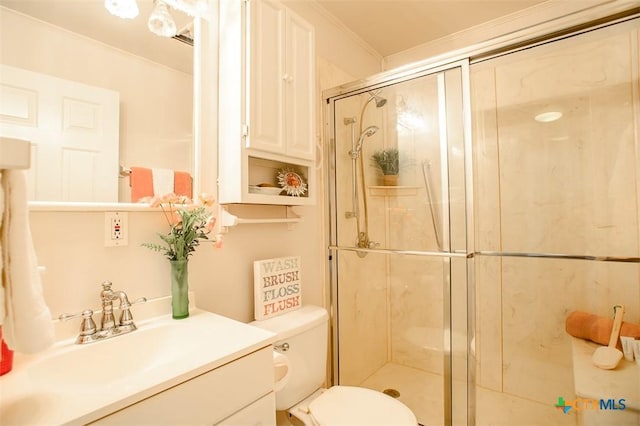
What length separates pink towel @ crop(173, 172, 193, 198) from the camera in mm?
1202

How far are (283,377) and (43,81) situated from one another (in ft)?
4.03

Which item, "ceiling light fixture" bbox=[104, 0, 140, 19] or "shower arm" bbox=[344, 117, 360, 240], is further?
"shower arm" bbox=[344, 117, 360, 240]

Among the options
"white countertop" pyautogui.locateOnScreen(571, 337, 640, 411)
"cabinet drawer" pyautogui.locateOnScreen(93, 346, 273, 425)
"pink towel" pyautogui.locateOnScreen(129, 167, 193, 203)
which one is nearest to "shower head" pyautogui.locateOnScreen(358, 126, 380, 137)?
"pink towel" pyautogui.locateOnScreen(129, 167, 193, 203)

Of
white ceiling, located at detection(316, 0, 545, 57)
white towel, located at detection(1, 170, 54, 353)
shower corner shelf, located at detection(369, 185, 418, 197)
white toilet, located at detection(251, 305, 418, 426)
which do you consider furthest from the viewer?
white ceiling, located at detection(316, 0, 545, 57)

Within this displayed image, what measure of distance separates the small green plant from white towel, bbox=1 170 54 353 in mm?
1518

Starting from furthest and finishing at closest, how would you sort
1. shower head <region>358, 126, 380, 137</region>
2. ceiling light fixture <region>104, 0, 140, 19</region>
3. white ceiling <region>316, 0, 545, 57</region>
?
white ceiling <region>316, 0, 545, 57</region> < shower head <region>358, 126, 380, 137</region> < ceiling light fixture <region>104, 0, 140, 19</region>

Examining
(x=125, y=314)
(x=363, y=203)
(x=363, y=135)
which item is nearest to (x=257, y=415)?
(x=125, y=314)

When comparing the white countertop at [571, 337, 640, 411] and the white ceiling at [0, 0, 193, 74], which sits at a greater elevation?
the white ceiling at [0, 0, 193, 74]

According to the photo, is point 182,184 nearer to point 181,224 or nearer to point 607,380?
point 181,224

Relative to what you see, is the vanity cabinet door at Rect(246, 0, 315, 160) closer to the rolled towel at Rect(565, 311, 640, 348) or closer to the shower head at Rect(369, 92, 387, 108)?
the shower head at Rect(369, 92, 387, 108)

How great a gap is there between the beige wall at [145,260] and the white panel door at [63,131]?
0.08 m

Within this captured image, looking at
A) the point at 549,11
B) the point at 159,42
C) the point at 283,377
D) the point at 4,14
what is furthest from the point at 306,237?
the point at 549,11

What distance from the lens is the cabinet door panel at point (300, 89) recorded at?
1.42 metres

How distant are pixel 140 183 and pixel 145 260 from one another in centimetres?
27
